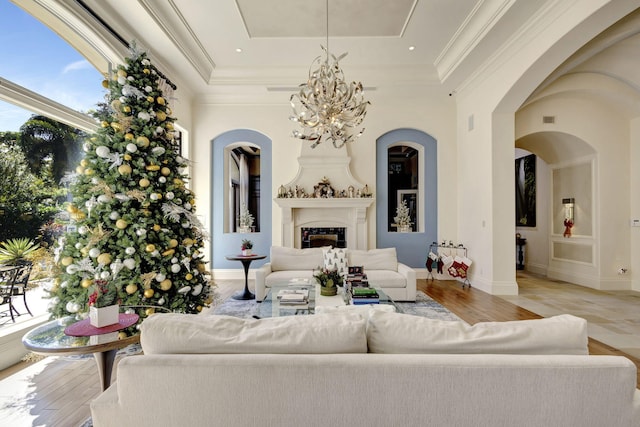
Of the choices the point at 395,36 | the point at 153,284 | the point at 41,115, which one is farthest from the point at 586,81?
the point at 41,115

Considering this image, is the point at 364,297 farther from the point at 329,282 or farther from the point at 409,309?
the point at 409,309

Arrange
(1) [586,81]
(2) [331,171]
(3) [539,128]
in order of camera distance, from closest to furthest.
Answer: (1) [586,81], (3) [539,128], (2) [331,171]

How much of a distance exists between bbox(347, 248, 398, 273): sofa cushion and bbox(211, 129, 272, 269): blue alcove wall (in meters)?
2.23

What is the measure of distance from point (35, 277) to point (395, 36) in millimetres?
5486

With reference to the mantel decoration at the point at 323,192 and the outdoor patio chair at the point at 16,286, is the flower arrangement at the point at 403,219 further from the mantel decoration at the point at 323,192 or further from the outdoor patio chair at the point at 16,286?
the outdoor patio chair at the point at 16,286

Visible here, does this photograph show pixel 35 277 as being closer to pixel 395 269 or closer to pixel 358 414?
pixel 358 414

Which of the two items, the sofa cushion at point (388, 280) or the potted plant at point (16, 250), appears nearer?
the potted plant at point (16, 250)

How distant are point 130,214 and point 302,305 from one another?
186 cm

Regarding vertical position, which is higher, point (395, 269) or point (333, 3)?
point (333, 3)

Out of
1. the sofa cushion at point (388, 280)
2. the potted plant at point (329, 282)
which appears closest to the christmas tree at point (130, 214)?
the potted plant at point (329, 282)

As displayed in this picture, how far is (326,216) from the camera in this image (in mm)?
6484

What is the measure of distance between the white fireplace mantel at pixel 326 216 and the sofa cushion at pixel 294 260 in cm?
129

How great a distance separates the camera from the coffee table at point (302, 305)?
9.67 feet

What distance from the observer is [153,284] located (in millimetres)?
3062
